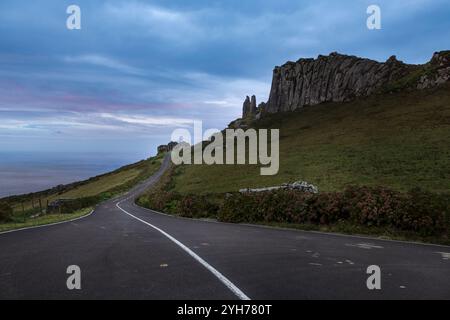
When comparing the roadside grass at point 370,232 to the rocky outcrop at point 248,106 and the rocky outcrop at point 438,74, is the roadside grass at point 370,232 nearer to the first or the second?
the rocky outcrop at point 438,74

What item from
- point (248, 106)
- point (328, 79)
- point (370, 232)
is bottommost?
point (370, 232)

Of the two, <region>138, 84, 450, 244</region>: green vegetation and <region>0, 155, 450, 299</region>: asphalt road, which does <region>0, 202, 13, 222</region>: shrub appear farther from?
<region>0, 155, 450, 299</region>: asphalt road

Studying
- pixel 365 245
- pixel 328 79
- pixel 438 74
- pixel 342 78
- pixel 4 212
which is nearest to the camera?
pixel 365 245

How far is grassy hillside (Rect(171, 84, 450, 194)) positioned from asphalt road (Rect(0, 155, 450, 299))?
68.3 feet

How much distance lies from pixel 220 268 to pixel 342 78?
9900 centimetres

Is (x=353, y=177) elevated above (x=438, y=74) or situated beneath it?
situated beneath

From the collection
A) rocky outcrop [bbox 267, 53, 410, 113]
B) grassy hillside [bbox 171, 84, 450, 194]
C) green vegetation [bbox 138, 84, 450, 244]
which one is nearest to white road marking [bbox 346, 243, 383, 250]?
green vegetation [bbox 138, 84, 450, 244]

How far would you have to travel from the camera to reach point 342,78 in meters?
101

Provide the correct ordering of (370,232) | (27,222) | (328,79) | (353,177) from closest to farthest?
1. (370,232)
2. (27,222)
3. (353,177)
4. (328,79)

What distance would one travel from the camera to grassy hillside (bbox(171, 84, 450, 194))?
3681 centimetres

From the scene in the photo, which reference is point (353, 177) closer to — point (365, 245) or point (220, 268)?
point (365, 245)

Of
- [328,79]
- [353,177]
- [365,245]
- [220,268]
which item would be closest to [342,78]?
[328,79]

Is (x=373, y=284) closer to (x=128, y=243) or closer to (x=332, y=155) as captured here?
(x=128, y=243)

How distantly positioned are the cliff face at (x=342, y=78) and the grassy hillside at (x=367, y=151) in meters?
5.24
